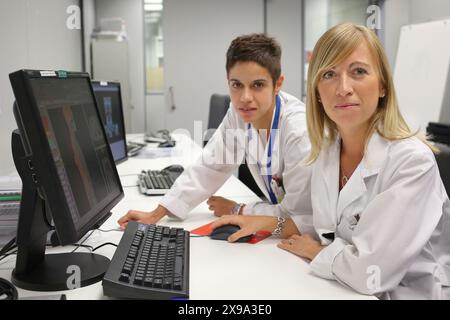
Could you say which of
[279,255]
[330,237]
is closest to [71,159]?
[279,255]

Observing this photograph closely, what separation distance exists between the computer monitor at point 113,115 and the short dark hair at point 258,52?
2.39ft

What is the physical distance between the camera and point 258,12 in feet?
16.6

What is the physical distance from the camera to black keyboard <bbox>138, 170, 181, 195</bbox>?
178 centimetres

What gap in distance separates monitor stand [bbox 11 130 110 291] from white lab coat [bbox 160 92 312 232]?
493 millimetres

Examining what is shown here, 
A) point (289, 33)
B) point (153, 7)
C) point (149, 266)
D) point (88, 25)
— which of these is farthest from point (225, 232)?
point (153, 7)

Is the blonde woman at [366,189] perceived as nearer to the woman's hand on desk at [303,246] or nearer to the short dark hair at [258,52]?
the woman's hand on desk at [303,246]

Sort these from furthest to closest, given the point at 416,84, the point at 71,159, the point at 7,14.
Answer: the point at 416,84, the point at 7,14, the point at 71,159

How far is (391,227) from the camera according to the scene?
936mm

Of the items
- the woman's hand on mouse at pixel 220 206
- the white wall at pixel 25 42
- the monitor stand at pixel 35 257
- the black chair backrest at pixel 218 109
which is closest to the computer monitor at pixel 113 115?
the white wall at pixel 25 42

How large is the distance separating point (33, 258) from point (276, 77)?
1.03 m

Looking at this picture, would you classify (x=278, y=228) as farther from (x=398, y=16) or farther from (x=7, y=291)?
(x=398, y=16)

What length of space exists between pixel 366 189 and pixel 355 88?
0.25 meters

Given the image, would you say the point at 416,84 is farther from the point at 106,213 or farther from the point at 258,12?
the point at 106,213

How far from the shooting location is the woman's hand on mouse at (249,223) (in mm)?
1223
